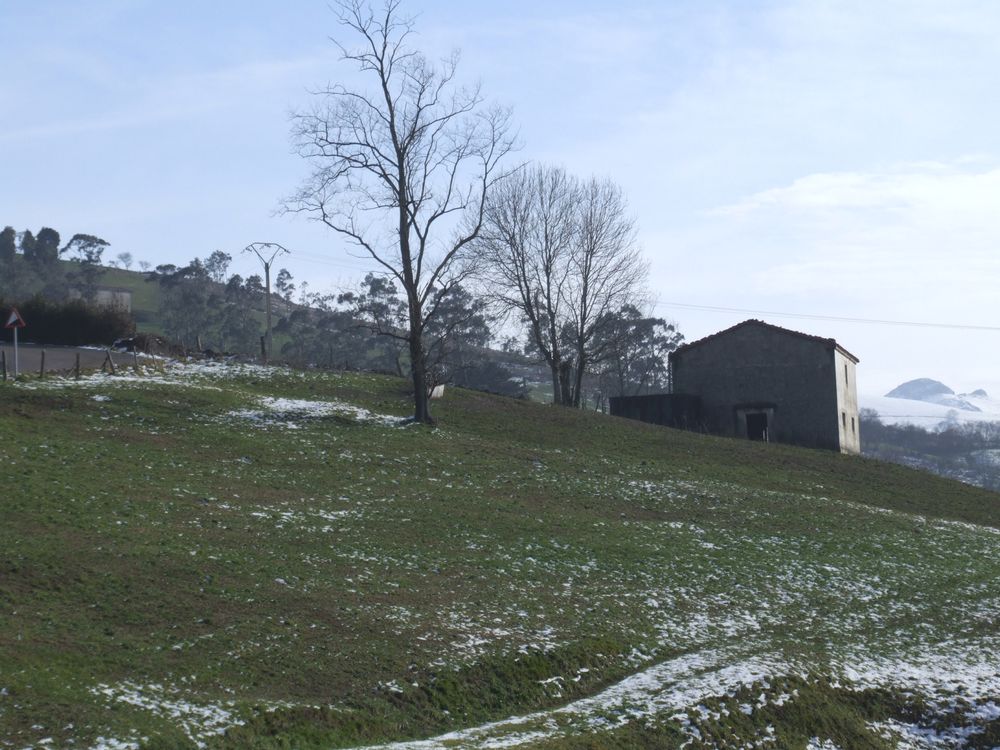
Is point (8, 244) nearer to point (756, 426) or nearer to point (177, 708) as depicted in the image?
point (756, 426)

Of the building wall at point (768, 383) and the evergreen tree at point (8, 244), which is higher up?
the evergreen tree at point (8, 244)

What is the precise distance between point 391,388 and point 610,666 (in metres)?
34.9

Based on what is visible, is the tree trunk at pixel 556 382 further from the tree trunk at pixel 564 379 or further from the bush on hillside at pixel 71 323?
the bush on hillside at pixel 71 323

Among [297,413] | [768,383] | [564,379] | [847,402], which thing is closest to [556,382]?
[564,379]

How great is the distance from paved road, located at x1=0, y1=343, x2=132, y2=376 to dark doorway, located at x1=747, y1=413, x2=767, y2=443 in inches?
1334

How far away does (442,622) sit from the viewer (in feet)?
60.0

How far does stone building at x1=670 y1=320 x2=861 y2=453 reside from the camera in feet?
197

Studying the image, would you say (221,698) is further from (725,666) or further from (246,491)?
(246,491)

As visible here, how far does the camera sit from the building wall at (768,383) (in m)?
60.1

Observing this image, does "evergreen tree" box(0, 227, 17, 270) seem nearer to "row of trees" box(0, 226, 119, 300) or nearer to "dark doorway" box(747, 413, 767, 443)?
"row of trees" box(0, 226, 119, 300)

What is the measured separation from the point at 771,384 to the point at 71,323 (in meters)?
38.9

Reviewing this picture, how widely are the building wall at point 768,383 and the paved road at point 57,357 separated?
32272mm

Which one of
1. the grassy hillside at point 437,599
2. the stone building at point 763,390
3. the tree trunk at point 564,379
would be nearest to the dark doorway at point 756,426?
the stone building at point 763,390

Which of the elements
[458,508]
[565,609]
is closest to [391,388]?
[458,508]
